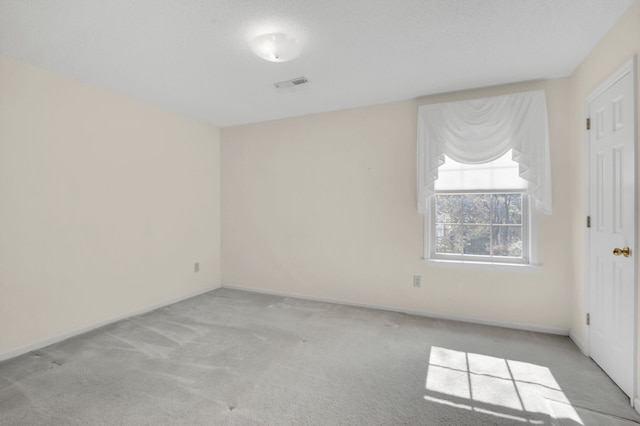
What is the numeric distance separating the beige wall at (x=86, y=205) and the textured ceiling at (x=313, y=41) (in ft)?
1.28

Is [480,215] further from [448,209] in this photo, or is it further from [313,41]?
[313,41]

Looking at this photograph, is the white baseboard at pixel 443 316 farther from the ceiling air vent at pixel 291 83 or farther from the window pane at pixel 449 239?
the ceiling air vent at pixel 291 83

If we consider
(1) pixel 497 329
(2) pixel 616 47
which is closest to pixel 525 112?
(2) pixel 616 47

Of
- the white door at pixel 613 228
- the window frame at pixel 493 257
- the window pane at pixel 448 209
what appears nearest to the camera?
the white door at pixel 613 228

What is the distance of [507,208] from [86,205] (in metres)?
4.62

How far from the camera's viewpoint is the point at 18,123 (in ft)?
8.61

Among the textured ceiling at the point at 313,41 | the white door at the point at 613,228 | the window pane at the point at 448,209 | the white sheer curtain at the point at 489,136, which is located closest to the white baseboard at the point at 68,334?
the textured ceiling at the point at 313,41

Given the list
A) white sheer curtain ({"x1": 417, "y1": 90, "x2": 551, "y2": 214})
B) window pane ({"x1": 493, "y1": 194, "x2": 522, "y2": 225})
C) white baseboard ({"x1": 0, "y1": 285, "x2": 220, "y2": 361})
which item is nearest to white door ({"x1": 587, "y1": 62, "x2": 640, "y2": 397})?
white sheer curtain ({"x1": 417, "y1": 90, "x2": 551, "y2": 214})

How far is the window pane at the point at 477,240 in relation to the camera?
11.0ft

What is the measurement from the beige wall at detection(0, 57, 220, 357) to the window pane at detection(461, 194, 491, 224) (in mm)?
3786

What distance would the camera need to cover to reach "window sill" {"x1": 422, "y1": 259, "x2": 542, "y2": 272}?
10.1 ft

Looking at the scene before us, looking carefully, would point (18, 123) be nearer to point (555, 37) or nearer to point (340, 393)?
point (340, 393)

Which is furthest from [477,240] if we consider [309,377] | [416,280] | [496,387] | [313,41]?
[313,41]

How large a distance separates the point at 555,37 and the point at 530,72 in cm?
63
